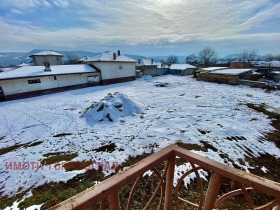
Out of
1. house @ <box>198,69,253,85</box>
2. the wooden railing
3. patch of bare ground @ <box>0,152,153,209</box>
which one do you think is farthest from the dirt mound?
house @ <box>198,69,253,85</box>

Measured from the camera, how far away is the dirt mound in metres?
9.46

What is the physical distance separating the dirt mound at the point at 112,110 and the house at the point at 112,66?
12946 mm

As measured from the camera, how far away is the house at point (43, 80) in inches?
603

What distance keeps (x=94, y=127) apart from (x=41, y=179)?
3.95 meters

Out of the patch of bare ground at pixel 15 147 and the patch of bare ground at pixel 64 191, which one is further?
the patch of bare ground at pixel 15 147

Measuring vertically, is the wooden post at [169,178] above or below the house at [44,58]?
below

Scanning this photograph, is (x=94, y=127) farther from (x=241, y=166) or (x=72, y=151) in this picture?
(x=241, y=166)

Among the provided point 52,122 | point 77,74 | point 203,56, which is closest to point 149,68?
point 77,74

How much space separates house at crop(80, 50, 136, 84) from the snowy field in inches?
468

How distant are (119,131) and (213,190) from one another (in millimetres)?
6809

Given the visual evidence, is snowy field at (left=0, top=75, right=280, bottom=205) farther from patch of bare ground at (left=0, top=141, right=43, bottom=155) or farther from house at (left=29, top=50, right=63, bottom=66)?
house at (left=29, top=50, right=63, bottom=66)

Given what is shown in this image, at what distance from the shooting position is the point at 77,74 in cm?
2011

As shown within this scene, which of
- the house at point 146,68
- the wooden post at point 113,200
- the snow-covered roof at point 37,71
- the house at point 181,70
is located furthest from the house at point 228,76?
the wooden post at point 113,200

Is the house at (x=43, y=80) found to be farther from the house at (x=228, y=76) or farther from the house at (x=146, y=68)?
the house at (x=228, y=76)
